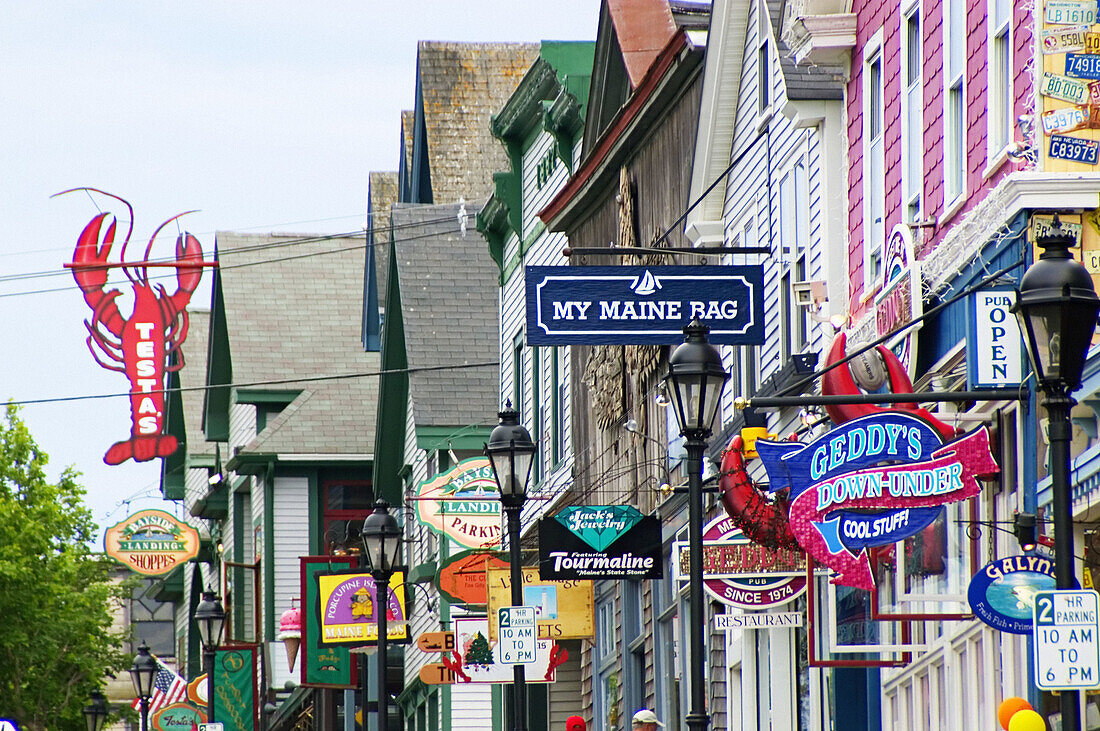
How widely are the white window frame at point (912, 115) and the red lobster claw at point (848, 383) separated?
121cm

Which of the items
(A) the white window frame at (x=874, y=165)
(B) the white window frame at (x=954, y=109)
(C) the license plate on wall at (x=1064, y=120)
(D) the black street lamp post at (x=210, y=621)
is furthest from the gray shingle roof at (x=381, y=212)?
(C) the license plate on wall at (x=1064, y=120)

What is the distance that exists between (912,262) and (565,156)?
17109 millimetres

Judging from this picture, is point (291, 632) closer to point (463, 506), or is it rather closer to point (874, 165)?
point (463, 506)

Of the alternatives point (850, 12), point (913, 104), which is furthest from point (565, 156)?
point (913, 104)

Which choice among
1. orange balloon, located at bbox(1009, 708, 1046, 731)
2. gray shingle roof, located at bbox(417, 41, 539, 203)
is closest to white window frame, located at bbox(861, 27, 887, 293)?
orange balloon, located at bbox(1009, 708, 1046, 731)

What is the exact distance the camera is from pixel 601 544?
21.3 metres

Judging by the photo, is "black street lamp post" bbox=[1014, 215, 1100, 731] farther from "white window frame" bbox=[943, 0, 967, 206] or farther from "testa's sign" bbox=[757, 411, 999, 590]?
"white window frame" bbox=[943, 0, 967, 206]

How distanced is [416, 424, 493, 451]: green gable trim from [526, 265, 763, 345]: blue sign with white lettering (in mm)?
19134

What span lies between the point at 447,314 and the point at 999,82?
2746 centimetres

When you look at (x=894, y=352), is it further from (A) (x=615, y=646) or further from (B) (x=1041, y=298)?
(A) (x=615, y=646)

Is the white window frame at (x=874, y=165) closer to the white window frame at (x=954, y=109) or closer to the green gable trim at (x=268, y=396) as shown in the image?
the white window frame at (x=954, y=109)

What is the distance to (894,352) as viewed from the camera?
15.9 meters

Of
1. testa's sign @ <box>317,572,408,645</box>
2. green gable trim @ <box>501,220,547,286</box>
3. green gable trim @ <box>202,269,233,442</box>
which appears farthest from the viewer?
green gable trim @ <box>202,269,233,442</box>

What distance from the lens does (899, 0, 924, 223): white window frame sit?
52.4 feet
